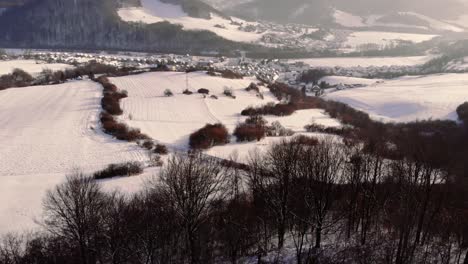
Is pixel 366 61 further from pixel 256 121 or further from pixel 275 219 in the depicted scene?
pixel 275 219

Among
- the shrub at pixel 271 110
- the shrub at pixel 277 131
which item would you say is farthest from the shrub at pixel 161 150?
the shrub at pixel 271 110

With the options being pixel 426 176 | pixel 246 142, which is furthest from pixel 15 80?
pixel 426 176

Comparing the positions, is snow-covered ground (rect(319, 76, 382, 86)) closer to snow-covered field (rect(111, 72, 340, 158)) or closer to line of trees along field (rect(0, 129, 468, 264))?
snow-covered field (rect(111, 72, 340, 158))

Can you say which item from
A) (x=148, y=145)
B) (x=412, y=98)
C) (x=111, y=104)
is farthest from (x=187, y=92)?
(x=412, y=98)

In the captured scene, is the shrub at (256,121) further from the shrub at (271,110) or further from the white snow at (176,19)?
the white snow at (176,19)

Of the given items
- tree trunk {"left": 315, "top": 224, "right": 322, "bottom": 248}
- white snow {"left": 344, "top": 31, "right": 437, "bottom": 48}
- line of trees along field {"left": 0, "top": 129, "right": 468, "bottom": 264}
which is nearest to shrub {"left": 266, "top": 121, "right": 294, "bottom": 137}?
line of trees along field {"left": 0, "top": 129, "right": 468, "bottom": 264}

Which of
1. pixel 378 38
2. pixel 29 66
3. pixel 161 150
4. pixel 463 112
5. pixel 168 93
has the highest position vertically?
pixel 378 38
